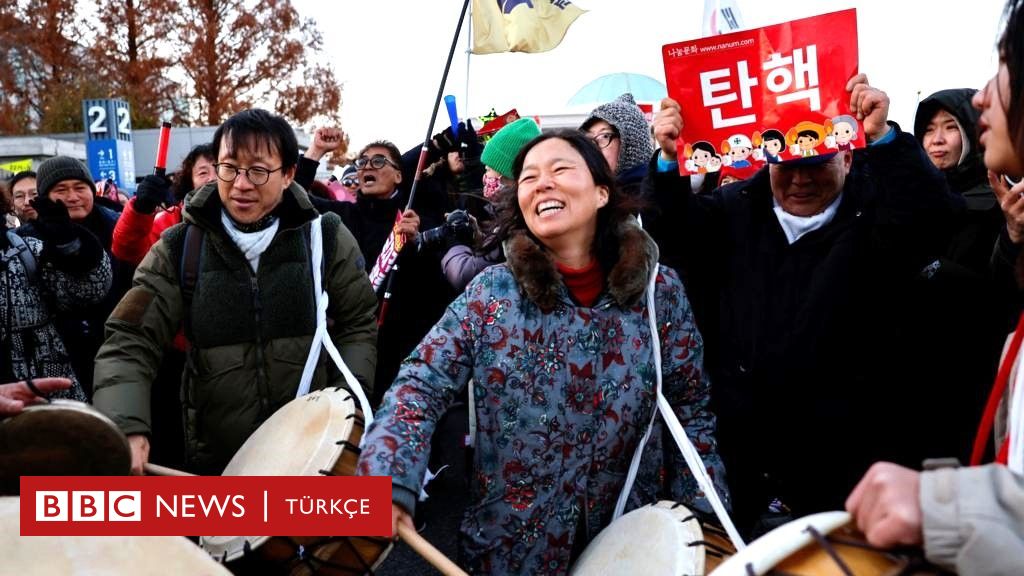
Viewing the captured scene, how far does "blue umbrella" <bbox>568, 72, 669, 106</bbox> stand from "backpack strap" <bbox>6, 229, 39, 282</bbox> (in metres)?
11.0

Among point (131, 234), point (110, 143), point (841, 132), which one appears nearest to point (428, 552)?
point (841, 132)

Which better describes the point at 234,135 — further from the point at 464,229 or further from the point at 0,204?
the point at 464,229

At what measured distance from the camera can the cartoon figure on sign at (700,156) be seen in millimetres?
2533

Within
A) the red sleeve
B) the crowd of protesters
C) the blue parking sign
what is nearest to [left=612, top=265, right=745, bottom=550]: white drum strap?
the crowd of protesters

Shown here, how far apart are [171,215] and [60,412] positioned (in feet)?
8.38

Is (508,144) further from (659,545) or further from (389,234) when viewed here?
(659,545)

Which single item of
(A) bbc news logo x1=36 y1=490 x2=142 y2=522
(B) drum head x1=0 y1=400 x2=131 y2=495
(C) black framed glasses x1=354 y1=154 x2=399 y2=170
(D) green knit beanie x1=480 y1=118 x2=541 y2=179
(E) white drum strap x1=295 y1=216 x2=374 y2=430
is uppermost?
(C) black framed glasses x1=354 y1=154 x2=399 y2=170

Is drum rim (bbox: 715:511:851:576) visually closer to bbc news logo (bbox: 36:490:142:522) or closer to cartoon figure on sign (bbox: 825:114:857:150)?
bbc news logo (bbox: 36:490:142:522)

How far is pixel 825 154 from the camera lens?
242 cm

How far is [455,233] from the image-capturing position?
12.7 ft

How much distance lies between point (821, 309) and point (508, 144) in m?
1.50

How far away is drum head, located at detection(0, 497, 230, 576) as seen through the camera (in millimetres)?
1588

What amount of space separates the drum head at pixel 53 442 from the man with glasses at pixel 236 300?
0.64 metres

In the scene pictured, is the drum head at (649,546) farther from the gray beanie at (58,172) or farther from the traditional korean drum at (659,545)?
the gray beanie at (58,172)
